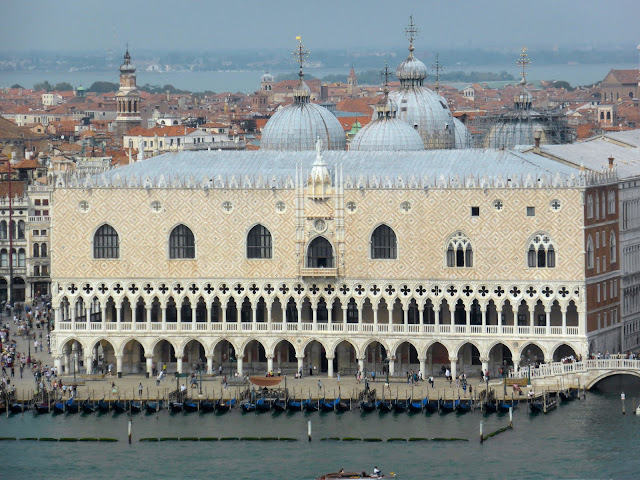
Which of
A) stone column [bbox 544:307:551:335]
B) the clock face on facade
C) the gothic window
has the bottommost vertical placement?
stone column [bbox 544:307:551:335]

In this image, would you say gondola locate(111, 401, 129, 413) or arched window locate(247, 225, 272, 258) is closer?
gondola locate(111, 401, 129, 413)

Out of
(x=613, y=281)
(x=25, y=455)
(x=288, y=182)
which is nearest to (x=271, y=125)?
(x=288, y=182)

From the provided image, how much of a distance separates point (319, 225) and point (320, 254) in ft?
3.78

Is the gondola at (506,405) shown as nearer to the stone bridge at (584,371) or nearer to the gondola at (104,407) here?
the stone bridge at (584,371)

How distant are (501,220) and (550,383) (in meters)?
6.52

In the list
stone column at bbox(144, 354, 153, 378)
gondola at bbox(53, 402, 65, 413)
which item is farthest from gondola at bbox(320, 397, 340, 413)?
gondola at bbox(53, 402, 65, 413)

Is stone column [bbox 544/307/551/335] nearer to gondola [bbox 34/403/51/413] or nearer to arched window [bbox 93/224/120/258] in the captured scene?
arched window [bbox 93/224/120/258]

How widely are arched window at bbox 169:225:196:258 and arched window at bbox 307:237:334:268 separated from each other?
471cm

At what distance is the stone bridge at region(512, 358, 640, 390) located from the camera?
8919 cm

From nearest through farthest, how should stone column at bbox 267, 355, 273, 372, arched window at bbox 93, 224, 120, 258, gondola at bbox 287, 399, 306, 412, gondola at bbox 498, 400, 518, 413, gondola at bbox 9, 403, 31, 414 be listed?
gondola at bbox 498, 400, 518, 413 < gondola at bbox 287, 399, 306, 412 < gondola at bbox 9, 403, 31, 414 < stone column at bbox 267, 355, 273, 372 < arched window at bbox 93, 224, 120, 258

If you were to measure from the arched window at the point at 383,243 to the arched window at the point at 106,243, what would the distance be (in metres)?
10.3

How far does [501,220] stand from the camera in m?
90.5

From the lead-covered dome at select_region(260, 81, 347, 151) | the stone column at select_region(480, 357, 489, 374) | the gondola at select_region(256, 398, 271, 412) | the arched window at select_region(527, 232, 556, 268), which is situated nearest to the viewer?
the gondola at select_region(256, 398, 271, 412)

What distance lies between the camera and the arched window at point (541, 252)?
9019 cm
